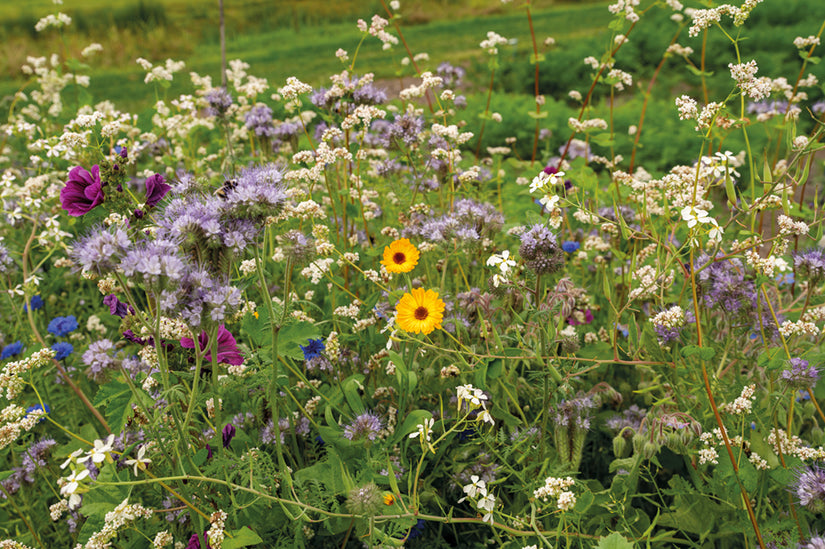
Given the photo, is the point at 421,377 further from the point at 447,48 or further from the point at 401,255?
the point at 447,48

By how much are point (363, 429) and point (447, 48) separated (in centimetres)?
1000

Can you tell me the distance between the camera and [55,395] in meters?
2.64

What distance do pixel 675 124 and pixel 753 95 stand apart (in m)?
4.43

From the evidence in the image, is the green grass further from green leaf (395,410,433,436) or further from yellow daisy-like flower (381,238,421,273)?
green leaf (395,410,433,436)

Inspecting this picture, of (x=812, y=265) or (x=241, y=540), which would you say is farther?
(x=812, y=265)

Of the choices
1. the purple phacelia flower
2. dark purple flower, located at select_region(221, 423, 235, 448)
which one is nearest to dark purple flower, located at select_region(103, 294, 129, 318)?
dark purple flower, located at select_region(221, 423, 235, 448)

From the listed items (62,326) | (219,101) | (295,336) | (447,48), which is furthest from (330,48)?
(295,336)

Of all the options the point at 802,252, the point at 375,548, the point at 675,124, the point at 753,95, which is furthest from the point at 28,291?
the point at 675,124

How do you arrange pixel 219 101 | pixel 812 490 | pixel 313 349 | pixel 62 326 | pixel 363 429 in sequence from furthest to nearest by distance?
pixel 219 101
pixel 62 326
pixel 313 349
pixel 363 429
pixel 812 490

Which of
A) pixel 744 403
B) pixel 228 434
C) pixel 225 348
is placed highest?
pixel 225 348

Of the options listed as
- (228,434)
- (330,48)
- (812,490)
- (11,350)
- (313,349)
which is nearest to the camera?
(812,490)

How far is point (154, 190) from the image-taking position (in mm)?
1661

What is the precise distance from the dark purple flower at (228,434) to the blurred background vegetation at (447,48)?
2059 millimetres

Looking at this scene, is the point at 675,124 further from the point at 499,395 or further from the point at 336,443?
the point at 336,443
